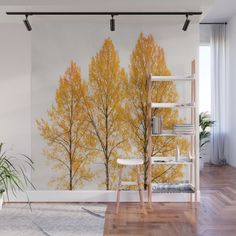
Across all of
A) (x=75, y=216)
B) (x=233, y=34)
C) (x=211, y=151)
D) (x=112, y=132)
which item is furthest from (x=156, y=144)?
(x=233, y=34)

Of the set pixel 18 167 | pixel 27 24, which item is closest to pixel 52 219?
pixel 18 167

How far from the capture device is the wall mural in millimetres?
4152

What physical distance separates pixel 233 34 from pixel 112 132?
392 cm

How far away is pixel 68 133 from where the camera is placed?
4.16 meters

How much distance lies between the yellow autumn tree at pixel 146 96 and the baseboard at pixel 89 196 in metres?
0.25

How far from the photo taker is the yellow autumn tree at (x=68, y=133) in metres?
4.16

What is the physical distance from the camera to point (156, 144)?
4.18 metres

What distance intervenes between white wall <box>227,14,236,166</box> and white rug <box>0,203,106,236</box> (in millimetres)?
3782

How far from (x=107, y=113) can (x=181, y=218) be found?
1.56 m

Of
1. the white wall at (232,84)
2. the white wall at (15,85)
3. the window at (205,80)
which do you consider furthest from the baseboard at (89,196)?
the window at (205,80)

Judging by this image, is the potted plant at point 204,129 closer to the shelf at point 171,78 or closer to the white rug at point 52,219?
the shelf at point 171,78

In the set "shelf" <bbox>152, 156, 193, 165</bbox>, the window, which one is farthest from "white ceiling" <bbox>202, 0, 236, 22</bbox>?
"shelf" <bbox>152, 156, 193, 165</bbox>

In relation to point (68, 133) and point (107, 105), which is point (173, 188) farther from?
point (68, 133)

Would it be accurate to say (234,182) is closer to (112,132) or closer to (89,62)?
(112,132)
